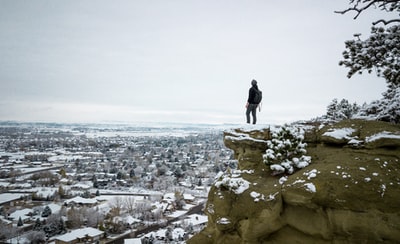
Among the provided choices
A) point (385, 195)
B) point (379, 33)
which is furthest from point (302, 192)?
point (379, 33)

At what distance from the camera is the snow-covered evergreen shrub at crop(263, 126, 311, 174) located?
19.5ft

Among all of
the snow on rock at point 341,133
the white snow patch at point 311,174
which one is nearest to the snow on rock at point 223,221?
the white snow patch at point 311,174

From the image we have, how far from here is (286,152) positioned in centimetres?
618

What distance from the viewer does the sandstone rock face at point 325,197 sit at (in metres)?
4.68

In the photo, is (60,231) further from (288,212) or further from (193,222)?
(288,212)

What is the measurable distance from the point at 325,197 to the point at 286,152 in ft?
4.80

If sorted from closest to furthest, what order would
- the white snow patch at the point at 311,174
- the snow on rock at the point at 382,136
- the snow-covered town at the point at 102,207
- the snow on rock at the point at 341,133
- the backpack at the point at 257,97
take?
the white snow patch at the point at 311,174
the snow on rock at the point at 382,136
the snow on rock at the point at 341,133
the backpack at the point at 257,97
the snow-covered town at the point at 102,207

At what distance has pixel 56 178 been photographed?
2205 inches

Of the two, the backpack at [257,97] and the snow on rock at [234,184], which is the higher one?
the backpack at [257,97]

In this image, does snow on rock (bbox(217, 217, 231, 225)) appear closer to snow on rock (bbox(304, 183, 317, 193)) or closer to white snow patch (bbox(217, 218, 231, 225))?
white snow patch (bbox(217, 218, 231, 225))

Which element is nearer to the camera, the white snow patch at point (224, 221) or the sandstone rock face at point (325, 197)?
the sandstone rock face at point (325, 197)

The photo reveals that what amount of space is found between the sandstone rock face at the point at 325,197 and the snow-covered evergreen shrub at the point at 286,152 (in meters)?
0.24

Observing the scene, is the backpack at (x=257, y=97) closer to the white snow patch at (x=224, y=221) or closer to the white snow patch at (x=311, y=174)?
the white snow patch at (x=311, y=174)

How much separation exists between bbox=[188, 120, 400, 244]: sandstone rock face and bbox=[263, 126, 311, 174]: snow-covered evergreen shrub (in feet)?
0.80
